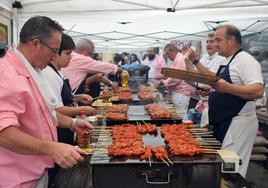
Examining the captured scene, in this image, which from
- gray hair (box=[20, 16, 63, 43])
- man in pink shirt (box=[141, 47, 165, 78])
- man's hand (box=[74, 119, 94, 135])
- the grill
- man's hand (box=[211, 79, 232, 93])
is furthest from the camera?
man in pink shirt (box=[141, 47, 165, 78])

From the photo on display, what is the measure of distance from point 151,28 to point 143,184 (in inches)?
303

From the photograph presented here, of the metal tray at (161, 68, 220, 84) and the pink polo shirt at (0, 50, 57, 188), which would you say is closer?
the pink polo shirt at (0, 50, 57, 188)

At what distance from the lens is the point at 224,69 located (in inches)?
155

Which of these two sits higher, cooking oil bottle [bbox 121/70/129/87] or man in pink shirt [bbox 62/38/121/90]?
man in pink shirt [bbox 62/38/121/90]

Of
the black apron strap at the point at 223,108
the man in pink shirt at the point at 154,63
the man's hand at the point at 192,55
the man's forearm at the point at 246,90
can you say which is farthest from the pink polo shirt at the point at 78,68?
the man in pink shirt at the point at 154,63

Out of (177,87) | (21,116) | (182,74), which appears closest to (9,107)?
(21,116)

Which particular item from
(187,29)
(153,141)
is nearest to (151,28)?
(187,29)

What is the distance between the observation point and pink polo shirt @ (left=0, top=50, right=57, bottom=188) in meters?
1.94

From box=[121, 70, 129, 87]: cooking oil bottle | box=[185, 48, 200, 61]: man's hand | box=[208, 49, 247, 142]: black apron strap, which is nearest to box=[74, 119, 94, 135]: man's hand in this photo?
box=[208, 49, 247, 142]: black apron strap

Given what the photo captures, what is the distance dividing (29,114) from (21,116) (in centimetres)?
5

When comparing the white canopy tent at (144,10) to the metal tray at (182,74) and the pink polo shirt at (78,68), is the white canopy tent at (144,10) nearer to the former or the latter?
the pink polo shirt at (78,68)

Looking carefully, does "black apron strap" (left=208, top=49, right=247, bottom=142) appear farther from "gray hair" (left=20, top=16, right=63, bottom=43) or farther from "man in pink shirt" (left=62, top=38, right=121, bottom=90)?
"gray hair" (left=20, top=16, right=63, bottom=43)

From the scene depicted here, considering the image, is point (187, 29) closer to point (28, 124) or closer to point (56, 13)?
point (56, 13)

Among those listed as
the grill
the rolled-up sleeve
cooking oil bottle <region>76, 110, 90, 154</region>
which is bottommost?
cooking oil bottle <region>76, 110, 90, 154</region>
